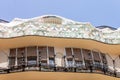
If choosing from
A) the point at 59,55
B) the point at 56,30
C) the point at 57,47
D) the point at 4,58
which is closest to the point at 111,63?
the point at 59,55

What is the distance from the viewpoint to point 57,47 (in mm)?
14305

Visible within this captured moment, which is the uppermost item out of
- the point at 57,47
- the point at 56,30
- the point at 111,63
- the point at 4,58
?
the point at 56,30

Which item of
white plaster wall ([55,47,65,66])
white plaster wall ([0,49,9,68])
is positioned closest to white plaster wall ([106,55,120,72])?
white plaster wall ([55,47,65,66])

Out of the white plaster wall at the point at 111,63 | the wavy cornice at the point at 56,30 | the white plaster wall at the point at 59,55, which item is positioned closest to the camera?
the white plaster wall at the point at 59,55

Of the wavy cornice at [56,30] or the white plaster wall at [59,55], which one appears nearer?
the white plaster wall at [59,55]

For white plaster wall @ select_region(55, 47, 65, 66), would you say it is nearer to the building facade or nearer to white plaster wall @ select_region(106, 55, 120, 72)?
the building facade

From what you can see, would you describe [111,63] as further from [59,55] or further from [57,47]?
[57,47]

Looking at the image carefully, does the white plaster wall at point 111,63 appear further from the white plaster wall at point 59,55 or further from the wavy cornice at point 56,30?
the white plaster wall at point 59,55

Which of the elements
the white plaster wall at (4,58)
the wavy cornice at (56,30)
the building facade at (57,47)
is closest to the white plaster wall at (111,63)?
the building facade at (57,47)

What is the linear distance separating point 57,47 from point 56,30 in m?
0.85

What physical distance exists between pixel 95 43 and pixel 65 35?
5.16ft

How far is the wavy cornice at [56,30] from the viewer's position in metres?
13.9

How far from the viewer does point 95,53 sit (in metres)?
14.6

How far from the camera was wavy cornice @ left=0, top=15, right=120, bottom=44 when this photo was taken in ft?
45.8
